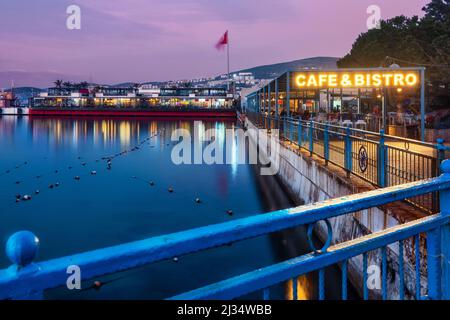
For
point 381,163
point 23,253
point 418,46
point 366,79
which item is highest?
point 418,46

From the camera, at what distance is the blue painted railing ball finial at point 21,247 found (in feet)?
5.03

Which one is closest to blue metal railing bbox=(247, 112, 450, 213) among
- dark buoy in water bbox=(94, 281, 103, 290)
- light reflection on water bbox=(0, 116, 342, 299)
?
light reflection on water bbox=(0, 116, 342, 299)

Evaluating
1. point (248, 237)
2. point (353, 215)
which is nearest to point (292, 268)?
point (248, 237)

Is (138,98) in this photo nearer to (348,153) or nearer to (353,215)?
(348,153)

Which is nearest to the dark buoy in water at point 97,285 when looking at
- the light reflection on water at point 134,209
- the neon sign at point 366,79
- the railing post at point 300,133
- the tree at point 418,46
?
the light reflection on water at point 134,209

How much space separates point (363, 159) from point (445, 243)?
5505mm

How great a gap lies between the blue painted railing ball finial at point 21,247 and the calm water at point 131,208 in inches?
284

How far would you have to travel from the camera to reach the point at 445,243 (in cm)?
327

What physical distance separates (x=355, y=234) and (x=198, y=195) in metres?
12.2

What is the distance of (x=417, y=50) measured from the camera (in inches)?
1373

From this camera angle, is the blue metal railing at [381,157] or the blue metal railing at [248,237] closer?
the blue metal railing at [248,237]

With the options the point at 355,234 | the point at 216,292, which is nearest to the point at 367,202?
the point at 216,292

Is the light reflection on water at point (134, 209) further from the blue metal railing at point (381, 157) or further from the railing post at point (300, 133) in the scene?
the railing post at point (300, 133)
